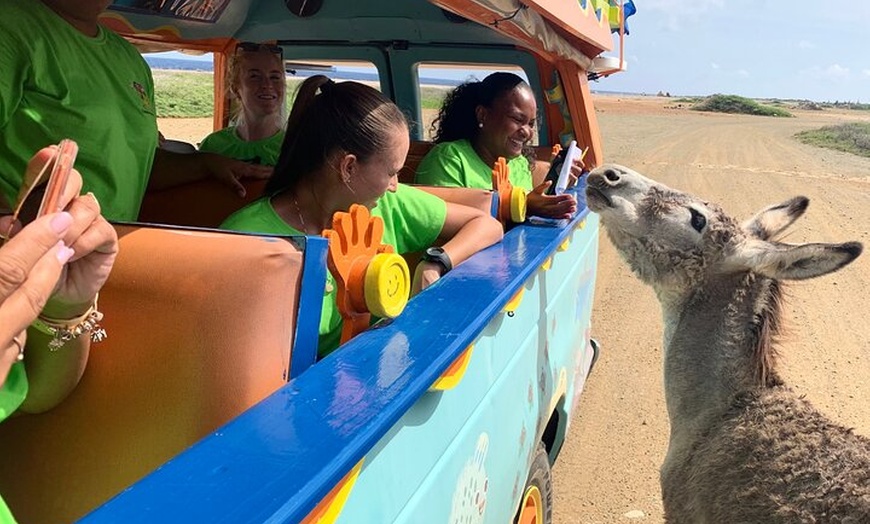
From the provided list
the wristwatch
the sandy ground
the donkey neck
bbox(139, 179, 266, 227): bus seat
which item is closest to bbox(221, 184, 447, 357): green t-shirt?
the wristwatch

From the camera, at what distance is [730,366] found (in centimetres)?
272

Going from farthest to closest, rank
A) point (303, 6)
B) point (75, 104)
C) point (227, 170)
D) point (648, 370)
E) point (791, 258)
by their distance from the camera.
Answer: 1. point (648, 370)
2. point (303, 6)
3. point (227, 170)
4. point (791, 258)
5. point (75, 104)

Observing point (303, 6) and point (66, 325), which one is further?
point (303, 6)

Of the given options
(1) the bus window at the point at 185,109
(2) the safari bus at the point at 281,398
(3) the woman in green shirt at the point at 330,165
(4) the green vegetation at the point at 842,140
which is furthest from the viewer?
(4) the green vegetation at the point at 842,140

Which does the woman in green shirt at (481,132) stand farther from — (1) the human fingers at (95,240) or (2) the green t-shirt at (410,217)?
(1) the human fingers at (95,240)

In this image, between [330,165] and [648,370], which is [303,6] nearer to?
[330,165]

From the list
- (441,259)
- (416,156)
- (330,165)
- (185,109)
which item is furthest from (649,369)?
(185,109)

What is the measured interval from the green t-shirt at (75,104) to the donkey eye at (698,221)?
2.08 meters

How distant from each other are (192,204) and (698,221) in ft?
6.69

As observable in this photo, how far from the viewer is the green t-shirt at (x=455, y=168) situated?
3.62 meters

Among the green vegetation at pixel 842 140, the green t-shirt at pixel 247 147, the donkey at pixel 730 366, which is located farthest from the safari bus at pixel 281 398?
the green vegetation at pixel 842 140

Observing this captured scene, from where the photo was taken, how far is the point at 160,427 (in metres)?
1.35

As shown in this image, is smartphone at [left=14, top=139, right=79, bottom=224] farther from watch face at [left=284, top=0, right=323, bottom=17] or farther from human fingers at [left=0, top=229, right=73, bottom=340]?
watch face at [left=284, top=0, right=323, bottom=17]

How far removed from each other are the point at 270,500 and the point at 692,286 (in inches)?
93.0
